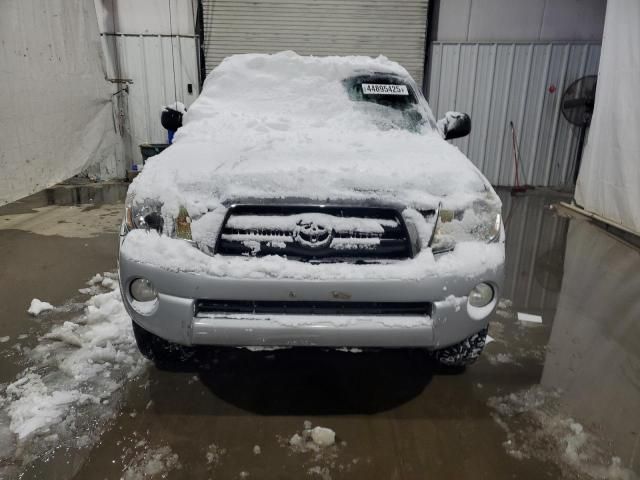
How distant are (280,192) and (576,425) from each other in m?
1.80

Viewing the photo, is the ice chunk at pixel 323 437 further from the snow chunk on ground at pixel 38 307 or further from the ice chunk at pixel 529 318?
the snow chunk on ground at pixel 38 307

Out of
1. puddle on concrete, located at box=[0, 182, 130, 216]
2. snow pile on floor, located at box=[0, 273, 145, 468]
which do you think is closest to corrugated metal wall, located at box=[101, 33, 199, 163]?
puddle on concrete, located at box=[0, 182, 130, 216]

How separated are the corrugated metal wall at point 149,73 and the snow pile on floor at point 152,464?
26.8 feet

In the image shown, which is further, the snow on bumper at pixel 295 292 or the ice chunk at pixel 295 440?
the ice chunk at pixel 295 440

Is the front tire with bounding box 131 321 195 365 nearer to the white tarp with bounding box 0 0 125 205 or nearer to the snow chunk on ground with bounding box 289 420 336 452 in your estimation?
the snow chunk on ground with bounding box 289 420 336 452

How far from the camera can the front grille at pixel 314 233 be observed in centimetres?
211

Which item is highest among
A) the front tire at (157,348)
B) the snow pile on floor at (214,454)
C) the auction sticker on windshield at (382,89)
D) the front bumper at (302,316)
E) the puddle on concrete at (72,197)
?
the auction sticker on windshield at (382,89)

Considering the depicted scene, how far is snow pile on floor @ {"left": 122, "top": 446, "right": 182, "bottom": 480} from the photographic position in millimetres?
1933

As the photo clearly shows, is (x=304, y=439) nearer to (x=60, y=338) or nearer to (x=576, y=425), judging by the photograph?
(x=576, y=425)

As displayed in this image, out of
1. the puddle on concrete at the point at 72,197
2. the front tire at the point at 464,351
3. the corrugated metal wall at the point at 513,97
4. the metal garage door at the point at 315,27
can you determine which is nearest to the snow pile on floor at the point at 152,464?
the front tire at the point at 464,351

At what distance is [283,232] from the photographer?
2137 mm

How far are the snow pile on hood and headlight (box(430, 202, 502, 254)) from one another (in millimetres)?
54

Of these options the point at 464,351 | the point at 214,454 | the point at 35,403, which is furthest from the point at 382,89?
the point at 35,403

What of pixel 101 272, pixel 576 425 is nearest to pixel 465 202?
pixel 576 425
